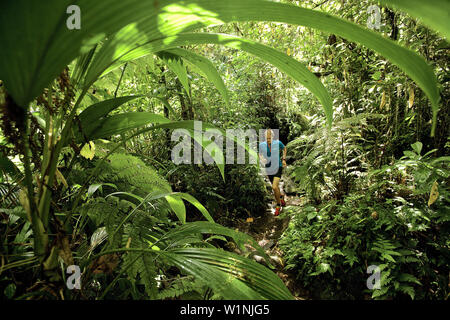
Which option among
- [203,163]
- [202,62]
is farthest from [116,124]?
[203,163]

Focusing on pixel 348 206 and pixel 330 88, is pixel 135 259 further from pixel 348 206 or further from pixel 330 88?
pixel 330 88

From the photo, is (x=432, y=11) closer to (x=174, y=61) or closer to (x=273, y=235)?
(x=174, y=61)

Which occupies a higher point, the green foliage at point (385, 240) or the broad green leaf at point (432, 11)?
the broad green leaf at point (432, 11)

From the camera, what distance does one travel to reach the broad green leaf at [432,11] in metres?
0.24

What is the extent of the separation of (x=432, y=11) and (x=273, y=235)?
131 inches

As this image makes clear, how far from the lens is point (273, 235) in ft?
10.8

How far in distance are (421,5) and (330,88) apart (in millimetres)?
3279

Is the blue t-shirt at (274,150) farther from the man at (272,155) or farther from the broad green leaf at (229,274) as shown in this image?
the broad green leaf at (229,274)

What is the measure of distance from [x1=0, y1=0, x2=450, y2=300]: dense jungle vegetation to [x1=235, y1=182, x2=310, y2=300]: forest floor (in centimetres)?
Result: 2

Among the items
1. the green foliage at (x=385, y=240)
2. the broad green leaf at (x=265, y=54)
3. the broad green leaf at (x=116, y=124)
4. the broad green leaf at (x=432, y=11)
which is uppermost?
the broad green leaf at (x=265, y=54)

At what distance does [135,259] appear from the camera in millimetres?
636

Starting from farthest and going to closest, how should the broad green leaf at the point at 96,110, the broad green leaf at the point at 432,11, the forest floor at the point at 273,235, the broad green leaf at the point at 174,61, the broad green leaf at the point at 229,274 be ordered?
1. the forest floor at the point at 273,235
2. the broad green leaf at the point at 174,61
3. the broad green leaf at the point at 96,110
4. the broad green leaf at the point at 229,274
5. the broad green leaf at the point at 432,11

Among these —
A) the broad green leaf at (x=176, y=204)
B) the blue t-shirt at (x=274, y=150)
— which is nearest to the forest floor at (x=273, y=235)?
the blue t-shirt at (x=274, y=150)

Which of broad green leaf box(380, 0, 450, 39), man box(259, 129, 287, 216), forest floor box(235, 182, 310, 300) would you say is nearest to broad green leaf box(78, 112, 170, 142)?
broad green leaf box(380, 0, 450, 39)
